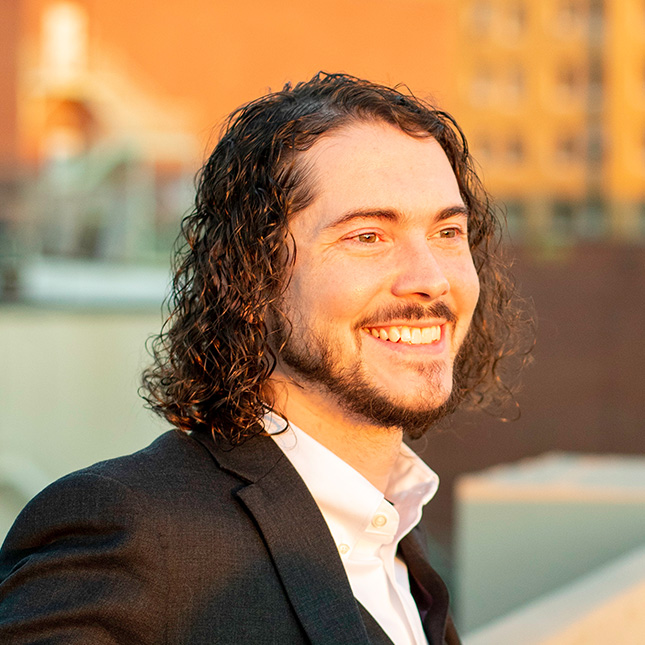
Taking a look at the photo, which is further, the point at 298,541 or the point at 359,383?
the point at 359,383

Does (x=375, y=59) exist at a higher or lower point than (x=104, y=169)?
higher

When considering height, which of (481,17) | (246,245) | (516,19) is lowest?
(246,245)

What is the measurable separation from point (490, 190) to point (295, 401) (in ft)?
51.9

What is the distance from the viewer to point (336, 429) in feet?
5.66

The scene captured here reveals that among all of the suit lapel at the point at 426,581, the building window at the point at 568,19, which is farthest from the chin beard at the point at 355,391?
the building window at the point at 568,19

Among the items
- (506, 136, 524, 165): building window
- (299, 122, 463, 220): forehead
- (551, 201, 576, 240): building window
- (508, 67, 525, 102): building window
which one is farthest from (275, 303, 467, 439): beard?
(508, 67, 525, 102): building window

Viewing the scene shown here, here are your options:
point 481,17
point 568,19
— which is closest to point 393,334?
point 481,17

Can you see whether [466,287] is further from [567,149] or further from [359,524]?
[567,149]

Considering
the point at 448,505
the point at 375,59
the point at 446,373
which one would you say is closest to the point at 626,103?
the point at 375,59

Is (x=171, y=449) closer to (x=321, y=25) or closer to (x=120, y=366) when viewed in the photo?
(x=120, y=366)

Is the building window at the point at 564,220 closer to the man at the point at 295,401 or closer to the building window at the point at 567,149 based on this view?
the building window at the point at 567,149

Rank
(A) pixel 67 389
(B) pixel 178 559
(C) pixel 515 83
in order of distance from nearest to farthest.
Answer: (B) pixel 178 559 < (A) pixel 67 389 < (C) pixel 515 83

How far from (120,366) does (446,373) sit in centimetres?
606

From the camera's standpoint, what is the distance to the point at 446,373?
1764mm
